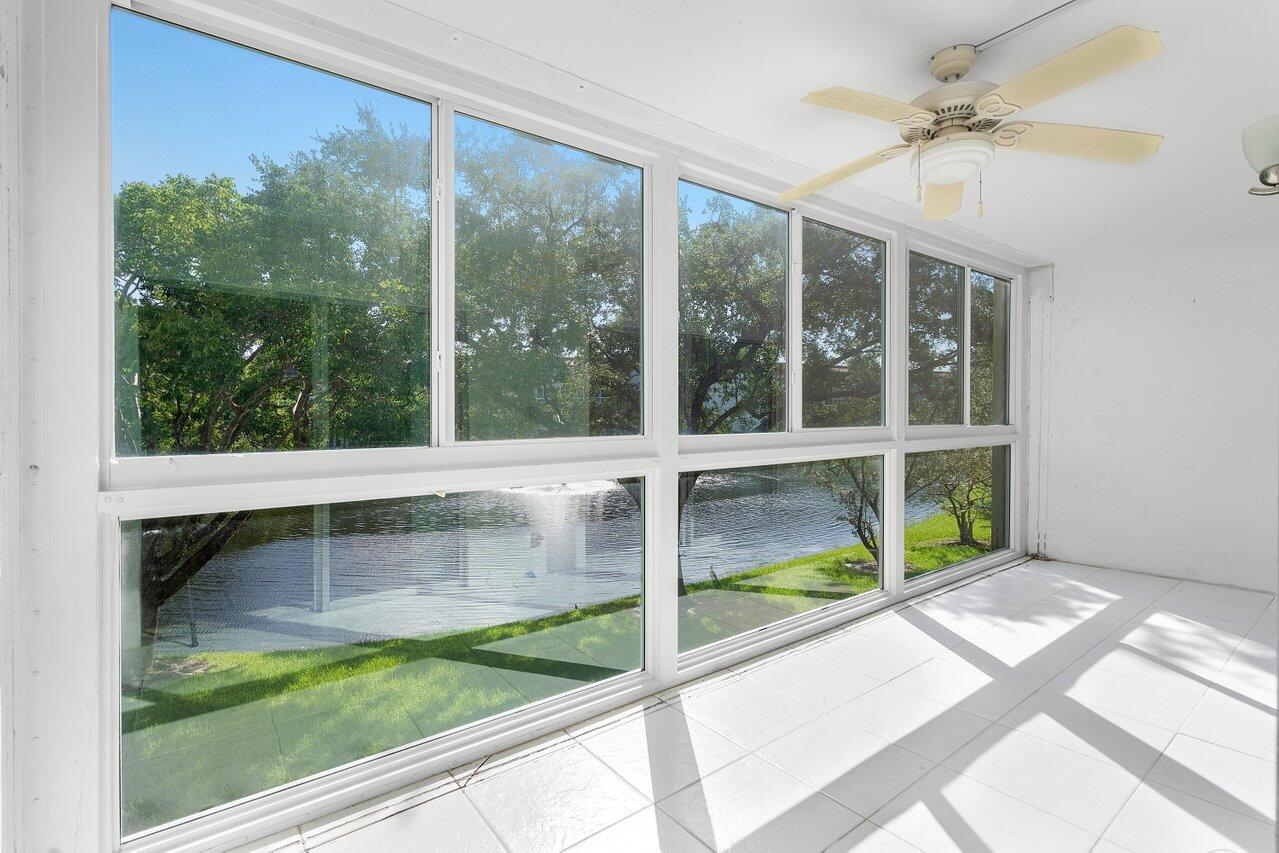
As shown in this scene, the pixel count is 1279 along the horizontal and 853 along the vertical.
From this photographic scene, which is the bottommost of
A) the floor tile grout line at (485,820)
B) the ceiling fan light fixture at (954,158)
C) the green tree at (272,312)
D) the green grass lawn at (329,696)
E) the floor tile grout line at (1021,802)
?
the floor tile grout line at (485,820)

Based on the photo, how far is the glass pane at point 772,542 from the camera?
9.55 feet

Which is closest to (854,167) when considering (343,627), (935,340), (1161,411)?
(343,627)

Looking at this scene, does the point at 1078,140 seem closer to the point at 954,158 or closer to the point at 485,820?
the point at 954,158

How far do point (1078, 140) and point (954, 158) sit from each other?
381 millimetres

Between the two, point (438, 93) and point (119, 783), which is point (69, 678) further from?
point (438, 93)

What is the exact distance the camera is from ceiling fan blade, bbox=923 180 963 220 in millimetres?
2217

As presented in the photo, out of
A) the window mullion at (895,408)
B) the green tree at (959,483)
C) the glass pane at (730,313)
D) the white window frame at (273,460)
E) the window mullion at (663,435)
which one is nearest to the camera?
the white window frame at (273,460)

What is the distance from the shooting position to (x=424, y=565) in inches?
82.8

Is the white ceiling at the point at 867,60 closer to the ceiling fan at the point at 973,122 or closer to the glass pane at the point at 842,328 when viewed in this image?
the ceiling fan at the point at 973,122

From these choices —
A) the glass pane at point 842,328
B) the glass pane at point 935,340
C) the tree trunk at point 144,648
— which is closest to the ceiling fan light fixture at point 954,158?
the glass pane at point 842,328

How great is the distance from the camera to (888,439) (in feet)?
12.5

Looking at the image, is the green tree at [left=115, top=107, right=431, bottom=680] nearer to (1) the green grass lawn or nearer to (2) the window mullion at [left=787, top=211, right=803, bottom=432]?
(1) the green grass lawn

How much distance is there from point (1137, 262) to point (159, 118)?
5.90 metres

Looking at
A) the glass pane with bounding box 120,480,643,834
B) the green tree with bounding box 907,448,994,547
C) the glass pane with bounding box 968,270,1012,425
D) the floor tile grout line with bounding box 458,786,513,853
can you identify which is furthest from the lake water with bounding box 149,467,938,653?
the glass pane with bounding box 968,270,1012,425
